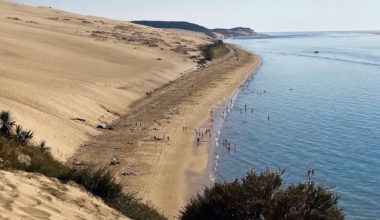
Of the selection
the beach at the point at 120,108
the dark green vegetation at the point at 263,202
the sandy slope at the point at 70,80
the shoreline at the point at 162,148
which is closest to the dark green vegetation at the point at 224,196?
the dark green vegetation at the point at 263,202

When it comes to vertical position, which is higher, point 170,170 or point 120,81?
point 120,81

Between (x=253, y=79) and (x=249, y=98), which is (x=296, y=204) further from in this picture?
(x=253, y=79)

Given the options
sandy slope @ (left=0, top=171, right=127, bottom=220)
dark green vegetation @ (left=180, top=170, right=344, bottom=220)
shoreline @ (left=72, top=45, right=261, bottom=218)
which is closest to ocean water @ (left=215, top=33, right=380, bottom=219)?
shoreline @ (left=72, top=45, right=261, bottom=218)

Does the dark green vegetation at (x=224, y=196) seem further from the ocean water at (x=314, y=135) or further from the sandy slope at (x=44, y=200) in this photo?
the ocean water at (x=314, y=135)

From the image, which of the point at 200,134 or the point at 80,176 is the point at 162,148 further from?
the point at 80,176

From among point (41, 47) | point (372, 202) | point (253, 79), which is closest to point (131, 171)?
point (372, 202)
